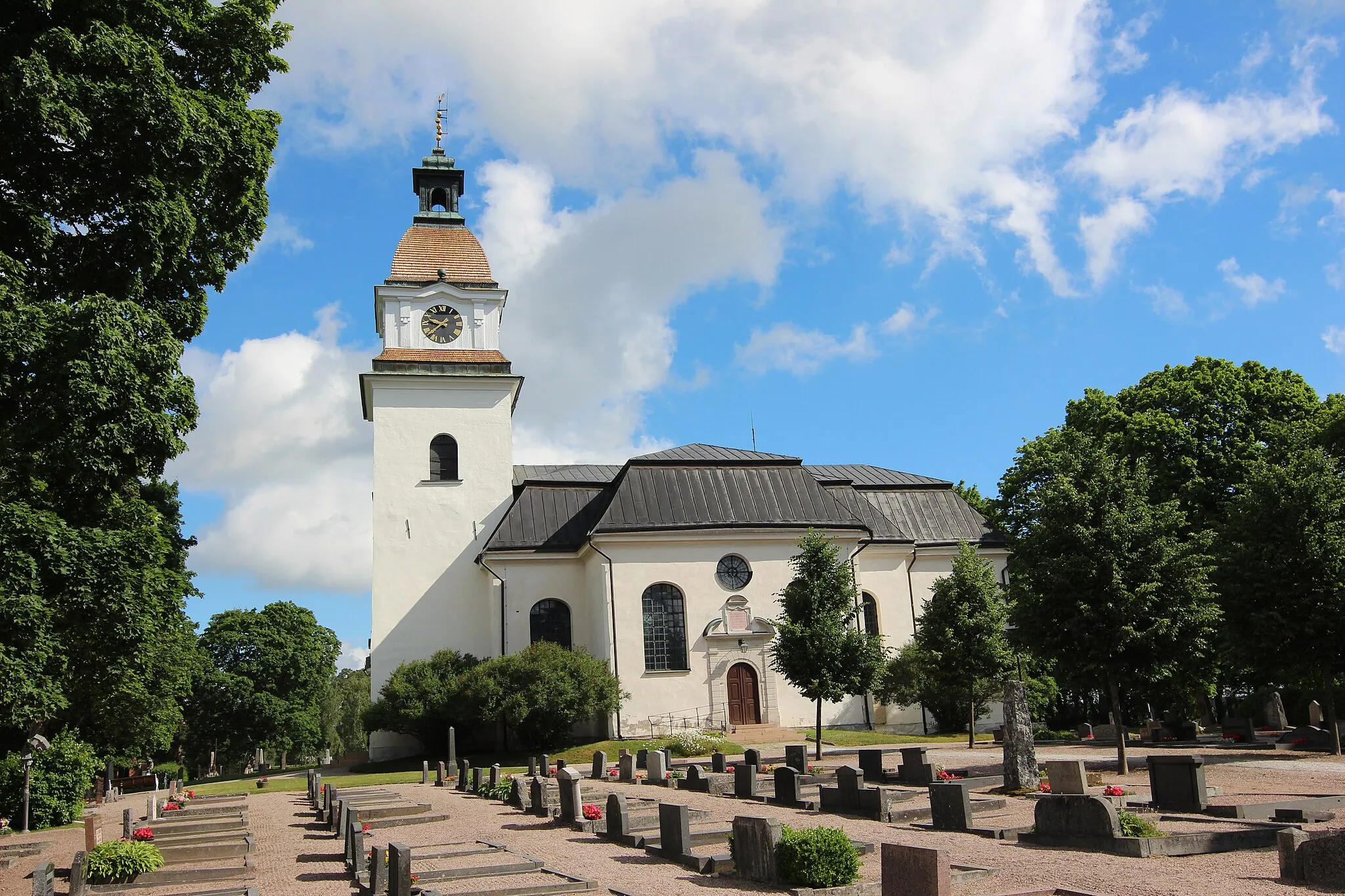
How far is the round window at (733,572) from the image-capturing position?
36281 mm

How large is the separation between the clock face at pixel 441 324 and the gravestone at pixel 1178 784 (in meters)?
32.4

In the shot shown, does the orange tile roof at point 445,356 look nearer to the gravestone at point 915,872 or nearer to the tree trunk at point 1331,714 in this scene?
the tree trunk at point 1331,714

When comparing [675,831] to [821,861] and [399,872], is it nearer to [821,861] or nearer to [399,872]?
[821,861]

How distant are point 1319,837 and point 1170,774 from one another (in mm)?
5416

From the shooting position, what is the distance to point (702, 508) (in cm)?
3709

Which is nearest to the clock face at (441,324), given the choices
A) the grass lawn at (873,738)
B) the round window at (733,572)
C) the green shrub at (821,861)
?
the round window at (733,572)

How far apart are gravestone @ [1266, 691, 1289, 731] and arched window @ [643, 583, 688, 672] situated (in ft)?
61.9

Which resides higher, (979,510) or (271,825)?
(979,510)

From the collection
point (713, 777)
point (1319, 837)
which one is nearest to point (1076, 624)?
point (713, 777)

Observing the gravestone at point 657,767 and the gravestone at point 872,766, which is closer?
the gravestone at point 872,766

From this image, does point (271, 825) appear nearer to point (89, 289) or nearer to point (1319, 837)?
point (89, 289)

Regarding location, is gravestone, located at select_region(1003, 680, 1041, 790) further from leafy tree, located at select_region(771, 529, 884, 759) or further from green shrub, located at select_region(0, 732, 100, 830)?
green shrub, located at select_region(0, 732, 100, 830)

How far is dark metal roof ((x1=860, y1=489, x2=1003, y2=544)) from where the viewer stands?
42062mm

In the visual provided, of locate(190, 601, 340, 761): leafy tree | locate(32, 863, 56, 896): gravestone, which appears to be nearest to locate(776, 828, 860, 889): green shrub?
locate(32, 863, 56, 896): gravestone
